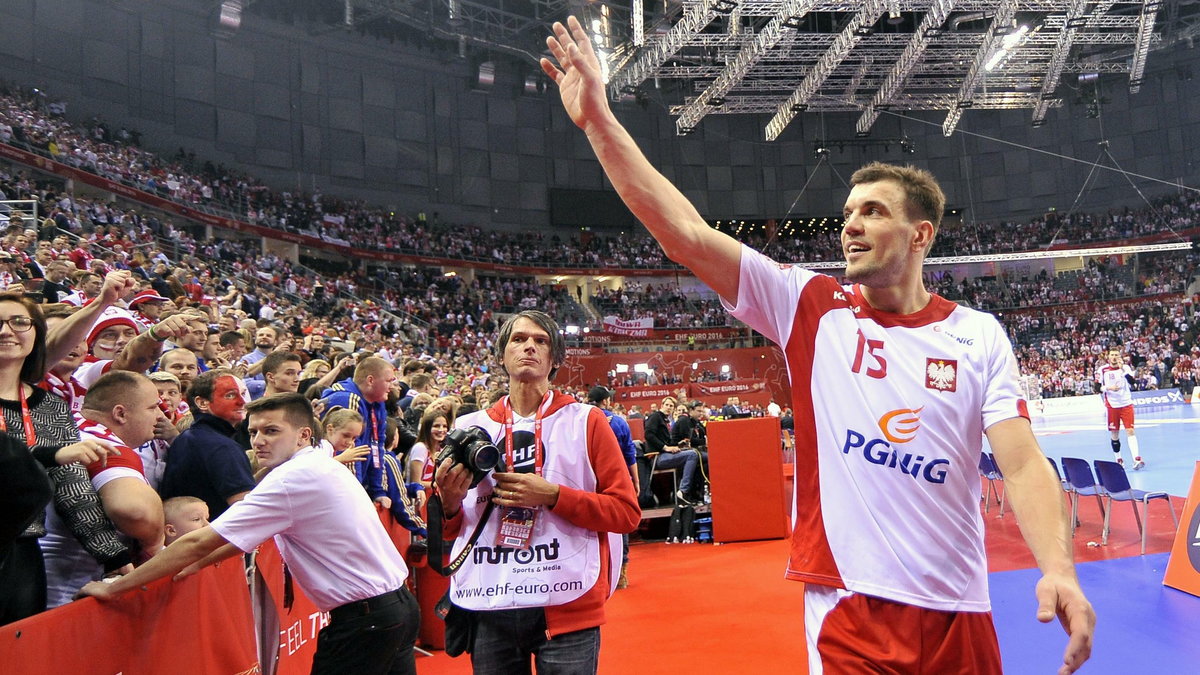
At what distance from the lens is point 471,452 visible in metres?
2.62

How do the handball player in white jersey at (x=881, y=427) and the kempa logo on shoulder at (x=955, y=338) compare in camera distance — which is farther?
the kempa logo on shoulder at (x=955, y=338)

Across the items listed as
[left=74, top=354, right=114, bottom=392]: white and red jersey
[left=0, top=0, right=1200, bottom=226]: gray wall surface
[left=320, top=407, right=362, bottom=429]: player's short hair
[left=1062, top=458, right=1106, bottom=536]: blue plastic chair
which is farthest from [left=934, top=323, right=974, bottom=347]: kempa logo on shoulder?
[left=0, top=0, right=1200, bottom=226]: gray wall surface

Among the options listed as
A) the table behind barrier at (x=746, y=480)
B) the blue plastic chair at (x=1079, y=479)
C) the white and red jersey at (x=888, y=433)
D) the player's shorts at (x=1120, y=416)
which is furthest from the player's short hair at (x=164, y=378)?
the player's shorts at (x=1120, y=416)

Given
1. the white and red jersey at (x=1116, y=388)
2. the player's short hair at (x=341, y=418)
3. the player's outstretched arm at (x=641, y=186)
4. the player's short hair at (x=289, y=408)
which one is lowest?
the white and red jersey at (x=1116, y=388)

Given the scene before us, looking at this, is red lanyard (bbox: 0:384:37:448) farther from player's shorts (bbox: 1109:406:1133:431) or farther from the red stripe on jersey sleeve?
player's shorts (bbox: 1109:406:1133:431)

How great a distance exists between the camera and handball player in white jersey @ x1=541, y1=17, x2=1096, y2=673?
1914 millimetres

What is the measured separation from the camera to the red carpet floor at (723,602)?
5.69m

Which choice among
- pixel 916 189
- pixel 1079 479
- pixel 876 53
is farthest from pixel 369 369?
pixel 876 53

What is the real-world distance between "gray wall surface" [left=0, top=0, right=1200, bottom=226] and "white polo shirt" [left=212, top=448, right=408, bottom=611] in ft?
92.9

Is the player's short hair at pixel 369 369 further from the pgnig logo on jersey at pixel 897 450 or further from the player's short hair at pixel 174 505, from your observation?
the pgnig logo on jersey at pixel 897 450

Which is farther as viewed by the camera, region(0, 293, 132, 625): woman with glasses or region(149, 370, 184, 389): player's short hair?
region(149, 370, 184, 389): player's short hair

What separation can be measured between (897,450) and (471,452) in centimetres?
130

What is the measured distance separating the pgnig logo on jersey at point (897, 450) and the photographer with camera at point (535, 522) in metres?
1.10

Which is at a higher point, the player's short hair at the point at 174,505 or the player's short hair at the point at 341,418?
the player's short hair at the point at 341,418
